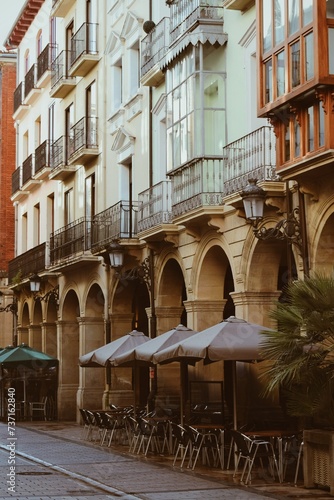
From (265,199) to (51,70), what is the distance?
1952 centimetres

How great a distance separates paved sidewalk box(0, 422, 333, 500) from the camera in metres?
14.9

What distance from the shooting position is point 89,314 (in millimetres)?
32156

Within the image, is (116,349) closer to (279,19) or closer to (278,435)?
(278,435)

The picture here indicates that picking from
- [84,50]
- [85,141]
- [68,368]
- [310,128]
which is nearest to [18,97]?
[84,50]

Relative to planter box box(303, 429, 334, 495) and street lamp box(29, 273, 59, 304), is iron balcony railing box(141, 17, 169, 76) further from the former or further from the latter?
planter box box(303, 429, 334, 495)

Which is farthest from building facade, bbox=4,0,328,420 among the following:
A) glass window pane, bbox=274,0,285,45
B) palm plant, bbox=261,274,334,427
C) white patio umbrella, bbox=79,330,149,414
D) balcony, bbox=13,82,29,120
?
palm plant, bbox=261,274,334,427

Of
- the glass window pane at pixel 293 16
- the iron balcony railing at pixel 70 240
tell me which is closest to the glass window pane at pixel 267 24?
the glass window pane at pixel 293 16

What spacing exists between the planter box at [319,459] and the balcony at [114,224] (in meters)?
11.9

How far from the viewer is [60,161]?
35.0 meters

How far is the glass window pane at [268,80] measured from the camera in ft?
59.6

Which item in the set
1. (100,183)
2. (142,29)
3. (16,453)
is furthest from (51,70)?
(16,453)

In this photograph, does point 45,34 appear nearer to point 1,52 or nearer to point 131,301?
point 1,52

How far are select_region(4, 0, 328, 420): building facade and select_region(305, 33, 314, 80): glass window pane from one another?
0.27 ft

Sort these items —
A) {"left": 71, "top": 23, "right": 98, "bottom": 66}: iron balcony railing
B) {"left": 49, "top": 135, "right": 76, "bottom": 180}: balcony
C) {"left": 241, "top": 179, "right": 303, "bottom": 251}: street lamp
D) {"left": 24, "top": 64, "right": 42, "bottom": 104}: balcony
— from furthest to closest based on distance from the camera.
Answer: {"left": 24, "top": 64, "right": 42, "bottom": 104}: balcony → {"left": 49, "top": 135, "right": 76, "bottom": 180}: balcony → {"left": 71, "top": 23, "right": 98, "bottom": 66}: iron balcony railing → {"left": 241, "top": 179, "right": 303, "bottom": 251}: street lamp
